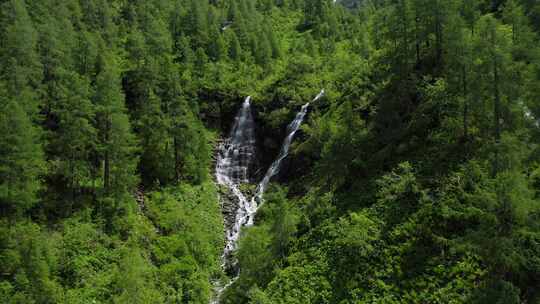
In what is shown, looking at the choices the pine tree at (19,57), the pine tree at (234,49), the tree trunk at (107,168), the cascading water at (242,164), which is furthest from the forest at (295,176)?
the pine tree at (234,49)

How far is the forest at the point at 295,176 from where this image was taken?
28047mm

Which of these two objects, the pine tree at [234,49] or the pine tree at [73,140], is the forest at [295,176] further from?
the pine tree at [234,49]

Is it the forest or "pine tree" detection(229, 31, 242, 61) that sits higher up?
"pine tree" detection(229, 31, 242, 61)

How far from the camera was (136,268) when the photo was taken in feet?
105

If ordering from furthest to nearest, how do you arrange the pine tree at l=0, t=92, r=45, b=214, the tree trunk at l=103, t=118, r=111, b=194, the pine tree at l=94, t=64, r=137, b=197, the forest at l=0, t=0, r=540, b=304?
the tree trunk at l=103, t=118, r=111, b=194 < the pine tree at l=94, t=64, r=137, b=197 < the pine tree at l=0, t=92, r=45, b=214 < the forest at l=0, t=0, r=540, b=304

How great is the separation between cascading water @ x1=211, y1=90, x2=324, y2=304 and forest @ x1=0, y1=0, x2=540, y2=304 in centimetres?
71

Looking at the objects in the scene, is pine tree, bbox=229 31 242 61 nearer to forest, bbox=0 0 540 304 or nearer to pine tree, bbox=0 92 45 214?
forest, bbox=0 0 540 304

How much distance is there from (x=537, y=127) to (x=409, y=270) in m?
12.3

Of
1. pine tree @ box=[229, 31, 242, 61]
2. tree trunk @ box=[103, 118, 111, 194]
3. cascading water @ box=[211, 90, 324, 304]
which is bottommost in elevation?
cascading water @ box=[211, 90, 324, 304]

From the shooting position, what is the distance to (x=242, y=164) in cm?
5928

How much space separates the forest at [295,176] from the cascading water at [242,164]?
0.71 m

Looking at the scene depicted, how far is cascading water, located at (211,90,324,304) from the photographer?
49.6 meters

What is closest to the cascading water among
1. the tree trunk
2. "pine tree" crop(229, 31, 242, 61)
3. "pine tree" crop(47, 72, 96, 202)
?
the tree trunk

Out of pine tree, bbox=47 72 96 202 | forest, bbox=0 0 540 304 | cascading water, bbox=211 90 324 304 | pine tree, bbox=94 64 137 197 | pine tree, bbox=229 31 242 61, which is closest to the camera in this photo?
forest, bbox=0 0 540 304
